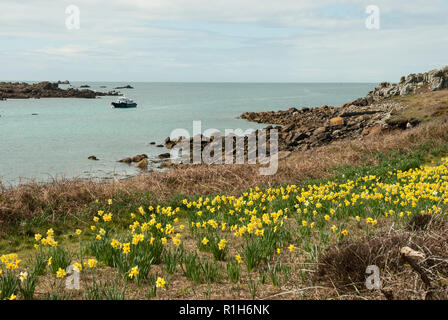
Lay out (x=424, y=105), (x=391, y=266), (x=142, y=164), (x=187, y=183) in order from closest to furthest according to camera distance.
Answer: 1. (x=391, y=266)
2. (x=187, y=183)
3. (x=142, y=164)
4. (x=424, y=105)

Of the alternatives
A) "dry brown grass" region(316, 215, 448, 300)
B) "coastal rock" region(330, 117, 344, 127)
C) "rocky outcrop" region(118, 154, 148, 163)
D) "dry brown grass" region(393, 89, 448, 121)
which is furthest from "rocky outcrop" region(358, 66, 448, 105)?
"dry brown grass" region(316, 215, 448, 300)

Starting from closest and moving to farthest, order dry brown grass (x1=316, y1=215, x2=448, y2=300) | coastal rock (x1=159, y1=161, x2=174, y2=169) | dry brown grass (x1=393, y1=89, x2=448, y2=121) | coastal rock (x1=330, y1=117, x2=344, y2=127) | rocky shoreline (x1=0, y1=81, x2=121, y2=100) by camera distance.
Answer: dry brown grass (x1=316, y1=215, x2=448, y2=300), coastal rock (x1=159, y1=161, x2=174, y2=169), dry brown grass (x1=393, y1=89, x2=448, y2=121), coastal rock (x1=330, y1=117, x2=344, y2=127), rocky shoreline (x1=0, y1=81, x2=121, y2=100)

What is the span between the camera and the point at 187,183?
38.0 ft

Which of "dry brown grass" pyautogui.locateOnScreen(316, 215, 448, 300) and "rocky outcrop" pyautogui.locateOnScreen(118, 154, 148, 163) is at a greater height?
"dry brown grass" pyautogui.locateOnScreen(316, 215, 448, 300)

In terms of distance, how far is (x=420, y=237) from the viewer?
4.35 meters

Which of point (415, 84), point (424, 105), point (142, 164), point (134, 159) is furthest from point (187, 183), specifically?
point (415, 84)

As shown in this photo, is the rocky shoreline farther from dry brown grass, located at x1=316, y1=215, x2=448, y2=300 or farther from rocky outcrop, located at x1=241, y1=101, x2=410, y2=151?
dry brown grass, located at x1=316, y1=215, x2=448, y2=300

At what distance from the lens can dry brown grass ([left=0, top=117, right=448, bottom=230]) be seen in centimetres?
838

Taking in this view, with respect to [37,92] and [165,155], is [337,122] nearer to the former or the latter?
[165,155]

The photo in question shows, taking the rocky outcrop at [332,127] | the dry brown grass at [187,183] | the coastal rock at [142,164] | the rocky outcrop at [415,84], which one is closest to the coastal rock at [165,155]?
the coastal rock at [142,164]

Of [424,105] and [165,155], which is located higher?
[424,105]

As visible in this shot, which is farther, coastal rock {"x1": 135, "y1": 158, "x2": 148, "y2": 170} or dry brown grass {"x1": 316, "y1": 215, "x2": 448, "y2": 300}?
coastal rock {"x1": 135, "y1": 158, "x2": 148, "y2": 170}
